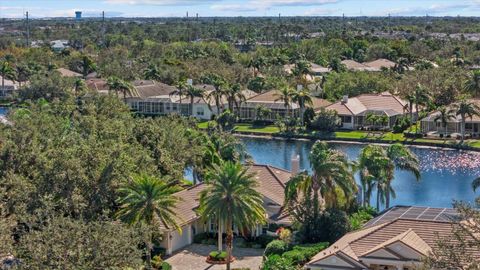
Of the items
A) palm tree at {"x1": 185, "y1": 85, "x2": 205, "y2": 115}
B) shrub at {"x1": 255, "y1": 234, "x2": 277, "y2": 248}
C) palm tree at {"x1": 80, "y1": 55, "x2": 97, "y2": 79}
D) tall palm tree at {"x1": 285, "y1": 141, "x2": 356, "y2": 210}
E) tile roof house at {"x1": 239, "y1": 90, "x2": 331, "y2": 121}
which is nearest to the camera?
tall palm tree at {"x1": 285, "y1": 141, "x2": 356, "y2": 210}

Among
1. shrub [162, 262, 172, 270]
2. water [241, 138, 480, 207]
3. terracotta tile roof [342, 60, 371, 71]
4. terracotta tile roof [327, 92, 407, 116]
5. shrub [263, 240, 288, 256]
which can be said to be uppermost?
terracotta tile roof [342, 60, 371, 71]

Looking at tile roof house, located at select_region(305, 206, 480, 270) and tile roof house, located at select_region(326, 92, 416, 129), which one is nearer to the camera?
tile roof house, located at select_region(305, 206, 480, 270)

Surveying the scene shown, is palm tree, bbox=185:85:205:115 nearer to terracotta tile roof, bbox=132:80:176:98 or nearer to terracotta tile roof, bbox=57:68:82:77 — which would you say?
terracotta tile roof, bbox=132:80:176:98

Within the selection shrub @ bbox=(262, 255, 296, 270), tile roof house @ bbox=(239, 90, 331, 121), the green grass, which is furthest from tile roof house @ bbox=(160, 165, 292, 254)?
tile roof house @ bbox=(239, 90, 331, 121)

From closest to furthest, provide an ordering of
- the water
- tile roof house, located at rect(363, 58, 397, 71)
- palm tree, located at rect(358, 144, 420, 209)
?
palm tree, located at rect(358, 144, 420, 209) < the water < tile roof house, located at rect(363, 58, 397, 71)

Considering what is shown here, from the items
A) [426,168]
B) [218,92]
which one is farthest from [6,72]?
[426,168]

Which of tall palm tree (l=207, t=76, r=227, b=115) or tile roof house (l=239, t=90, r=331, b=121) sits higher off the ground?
tall palm tree (l=207, t=76, r=227, b=115)

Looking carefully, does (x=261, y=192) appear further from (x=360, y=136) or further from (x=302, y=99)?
(x=302, y=99)
